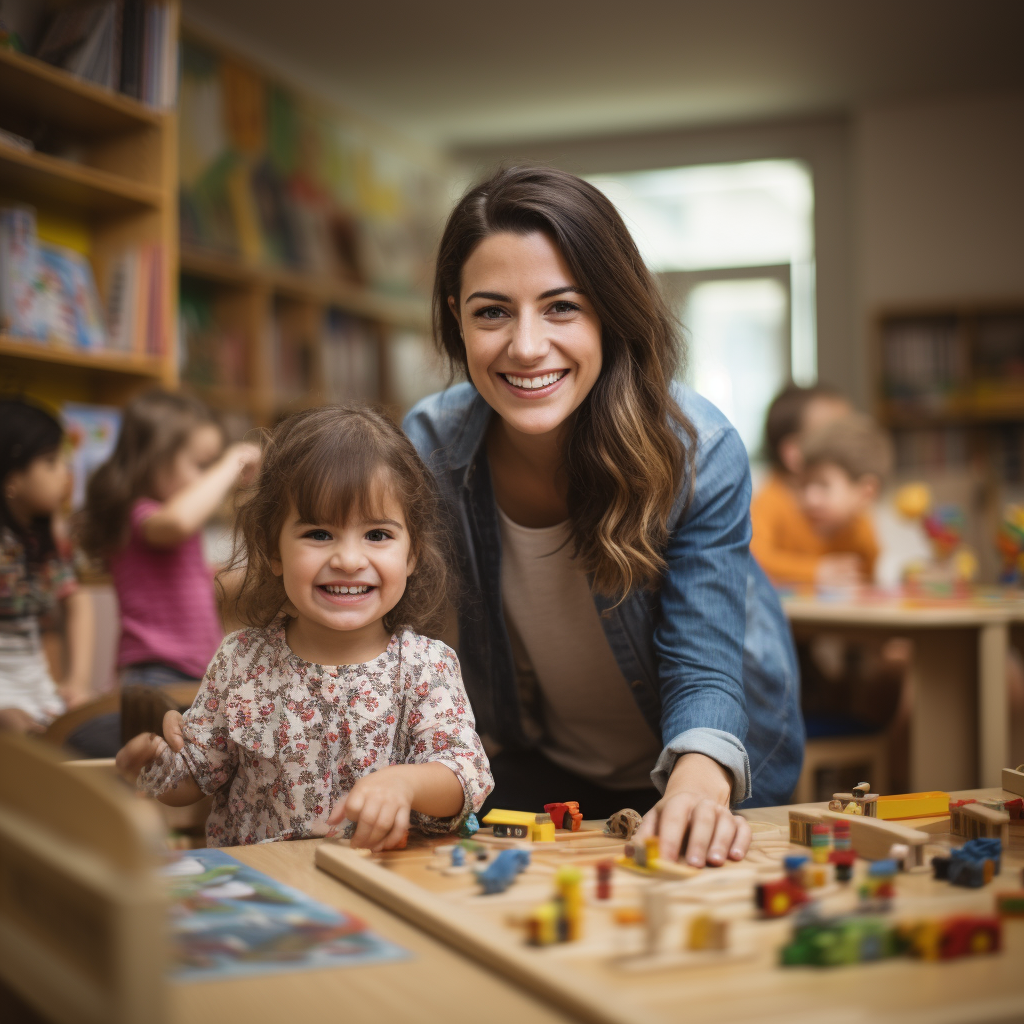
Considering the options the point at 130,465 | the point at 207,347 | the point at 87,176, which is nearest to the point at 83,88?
the point at 87,176

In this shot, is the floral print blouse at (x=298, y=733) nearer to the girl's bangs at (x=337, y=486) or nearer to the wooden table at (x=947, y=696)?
the girl's bangs at (x=337, y=486)

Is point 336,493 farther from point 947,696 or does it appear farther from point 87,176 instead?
point 87,176

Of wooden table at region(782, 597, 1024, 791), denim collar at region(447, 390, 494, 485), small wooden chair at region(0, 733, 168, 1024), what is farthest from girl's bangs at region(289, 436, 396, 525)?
wooden table at region(782, 597, 1024, 791)

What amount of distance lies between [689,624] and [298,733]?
1.53 feet

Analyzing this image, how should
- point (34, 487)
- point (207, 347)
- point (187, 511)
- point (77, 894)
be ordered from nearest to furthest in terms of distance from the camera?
point (77, 894), point (34, 487), point (187, 511), point (207, 347)

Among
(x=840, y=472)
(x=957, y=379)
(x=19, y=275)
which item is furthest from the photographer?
(x=957, y=379)

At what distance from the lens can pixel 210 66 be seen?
4422 millimetres

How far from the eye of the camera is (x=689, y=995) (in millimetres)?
606

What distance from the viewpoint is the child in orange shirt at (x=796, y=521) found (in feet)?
10.5

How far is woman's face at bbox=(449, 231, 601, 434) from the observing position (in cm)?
128

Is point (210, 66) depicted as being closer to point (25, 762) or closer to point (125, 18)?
point (125, 18)

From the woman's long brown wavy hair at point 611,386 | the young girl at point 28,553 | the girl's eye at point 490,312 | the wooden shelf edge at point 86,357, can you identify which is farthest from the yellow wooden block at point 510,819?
the wooden shelf edge at point 86,357

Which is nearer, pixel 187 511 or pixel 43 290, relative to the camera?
pixel 187 511

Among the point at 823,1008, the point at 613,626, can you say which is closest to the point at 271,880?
the point at 823,1008
